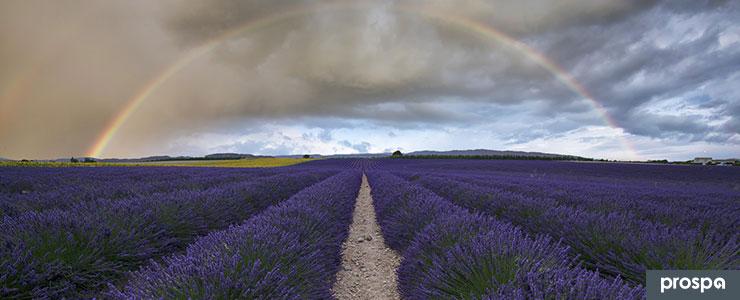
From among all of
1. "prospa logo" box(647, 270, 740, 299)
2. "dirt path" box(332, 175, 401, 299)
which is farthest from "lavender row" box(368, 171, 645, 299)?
"dirt path" box(332, 175, 401, 299)

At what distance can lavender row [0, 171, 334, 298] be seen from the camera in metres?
2.10

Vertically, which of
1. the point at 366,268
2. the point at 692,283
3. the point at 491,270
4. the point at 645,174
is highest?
the point at 491,270

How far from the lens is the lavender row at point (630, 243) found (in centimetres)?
222

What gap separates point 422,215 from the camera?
3885mm

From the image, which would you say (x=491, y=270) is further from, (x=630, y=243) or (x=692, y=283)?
(x=630, y=243)

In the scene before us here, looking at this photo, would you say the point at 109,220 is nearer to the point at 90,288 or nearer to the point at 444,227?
the point at 90,288

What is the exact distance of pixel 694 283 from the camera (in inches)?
74.4

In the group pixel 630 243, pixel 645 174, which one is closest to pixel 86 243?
pixel 630 243

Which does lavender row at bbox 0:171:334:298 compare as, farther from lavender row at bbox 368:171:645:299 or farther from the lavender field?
lavender row at bbox 368:171:645:299

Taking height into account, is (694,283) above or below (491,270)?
below

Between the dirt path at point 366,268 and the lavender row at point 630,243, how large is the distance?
190 centimetres

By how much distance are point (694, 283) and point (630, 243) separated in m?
0.65

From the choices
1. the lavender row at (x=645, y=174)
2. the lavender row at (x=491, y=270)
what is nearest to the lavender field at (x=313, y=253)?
the lavender row at (x=491, y=270)

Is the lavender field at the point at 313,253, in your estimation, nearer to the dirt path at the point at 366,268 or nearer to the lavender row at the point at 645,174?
the dirt path at the point at 366,268
